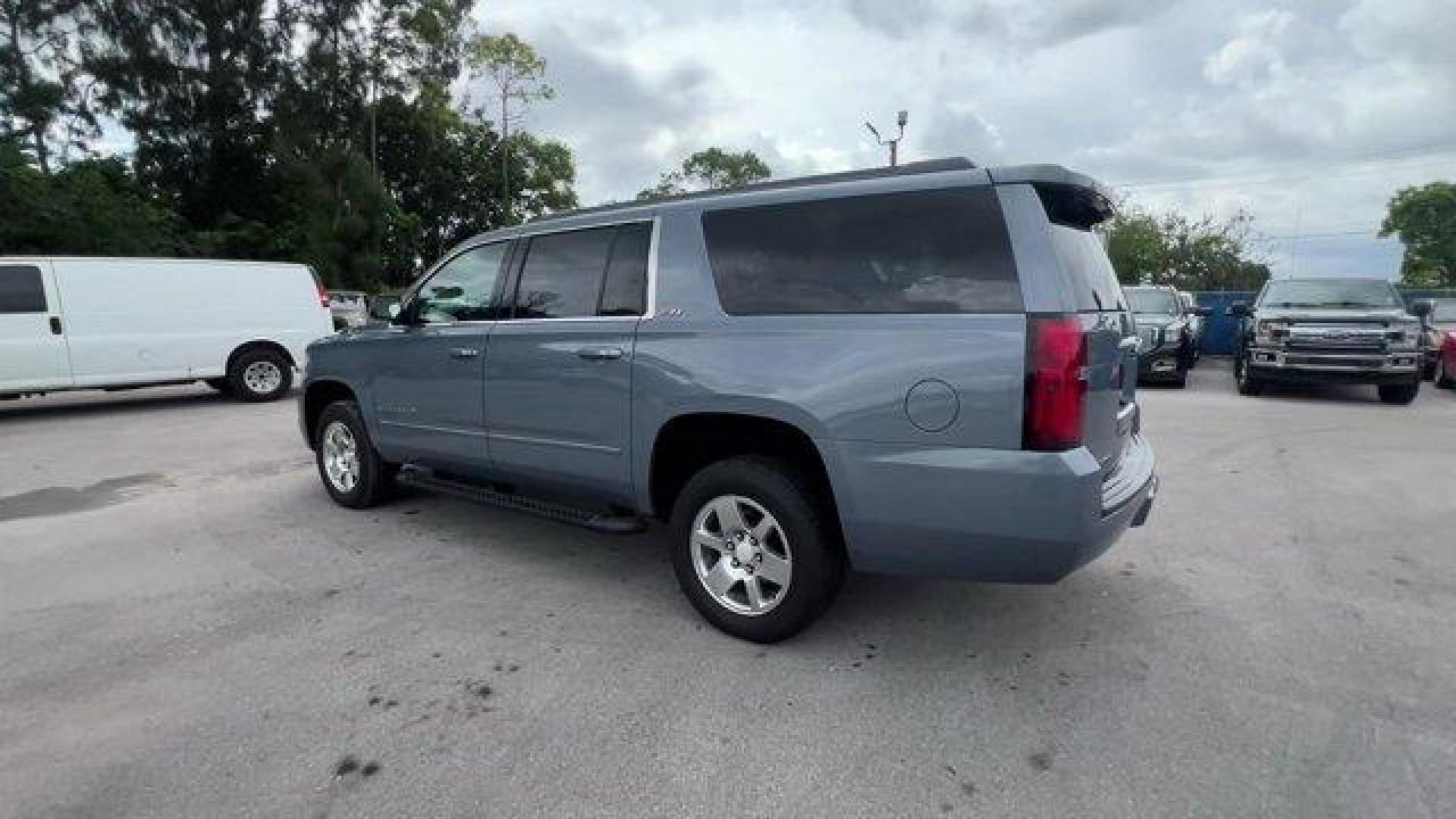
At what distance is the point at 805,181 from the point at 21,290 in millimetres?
10440

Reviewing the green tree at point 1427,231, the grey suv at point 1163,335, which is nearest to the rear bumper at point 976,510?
the grey suv at point 1163,335

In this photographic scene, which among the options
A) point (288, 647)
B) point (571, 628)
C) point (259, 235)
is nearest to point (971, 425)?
point (571, 628)

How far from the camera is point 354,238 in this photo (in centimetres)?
2991

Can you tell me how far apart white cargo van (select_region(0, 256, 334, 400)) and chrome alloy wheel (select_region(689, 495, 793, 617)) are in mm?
9950

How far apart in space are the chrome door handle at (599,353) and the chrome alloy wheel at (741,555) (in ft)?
2.66

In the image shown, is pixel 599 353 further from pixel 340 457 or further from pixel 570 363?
pixel 340 457

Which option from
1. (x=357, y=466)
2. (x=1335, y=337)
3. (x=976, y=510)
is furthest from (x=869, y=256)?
(x=1335, y=337)

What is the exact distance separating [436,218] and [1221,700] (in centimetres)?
4454

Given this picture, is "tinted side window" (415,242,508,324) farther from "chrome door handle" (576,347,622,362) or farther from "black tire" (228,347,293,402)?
"black tire" (228,347,293,402)

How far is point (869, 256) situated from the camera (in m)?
3.00

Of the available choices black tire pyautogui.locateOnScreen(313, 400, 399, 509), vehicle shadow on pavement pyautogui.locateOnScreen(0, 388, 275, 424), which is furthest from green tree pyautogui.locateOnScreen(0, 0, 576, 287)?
black tire pyautogui.locateOnScreen(313, 400, 399, 509)

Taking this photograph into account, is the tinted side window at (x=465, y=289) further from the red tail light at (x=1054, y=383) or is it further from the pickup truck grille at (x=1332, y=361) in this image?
the pickup truck grille at (x=1332, y=361)

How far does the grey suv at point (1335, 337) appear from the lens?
1027 centimetres

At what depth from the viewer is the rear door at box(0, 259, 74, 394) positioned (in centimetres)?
932
